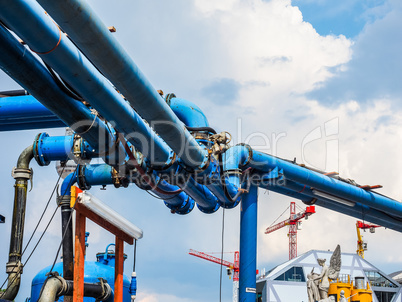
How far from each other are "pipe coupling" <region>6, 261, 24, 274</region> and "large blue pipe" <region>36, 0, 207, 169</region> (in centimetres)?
532

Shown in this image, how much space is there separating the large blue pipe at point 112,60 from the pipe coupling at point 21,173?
5.47 m

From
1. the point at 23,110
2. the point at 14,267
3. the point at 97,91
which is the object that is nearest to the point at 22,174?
the point at 23,110

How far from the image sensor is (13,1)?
766 cm

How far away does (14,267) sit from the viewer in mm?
14961

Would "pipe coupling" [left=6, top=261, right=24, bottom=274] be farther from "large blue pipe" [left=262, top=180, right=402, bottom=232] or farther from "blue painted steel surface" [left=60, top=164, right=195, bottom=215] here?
"large blue pipe" [left=262, top=180, right=402, bottom=232]

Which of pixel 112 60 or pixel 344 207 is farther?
pixel 344 207

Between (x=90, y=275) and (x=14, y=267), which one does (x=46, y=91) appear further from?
(x=90, y=275)

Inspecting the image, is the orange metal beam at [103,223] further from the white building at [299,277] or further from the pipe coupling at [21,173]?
the white building at [299,277]

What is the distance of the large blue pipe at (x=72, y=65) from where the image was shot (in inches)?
317

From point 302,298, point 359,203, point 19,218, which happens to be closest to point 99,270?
point 19,218

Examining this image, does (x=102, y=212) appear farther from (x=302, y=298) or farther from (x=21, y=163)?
(x=302, y=298)

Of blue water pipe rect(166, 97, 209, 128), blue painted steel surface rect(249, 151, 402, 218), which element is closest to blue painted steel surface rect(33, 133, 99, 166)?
blue water pipe rect(166, 97, 209, 128)

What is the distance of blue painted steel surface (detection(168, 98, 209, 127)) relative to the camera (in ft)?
53.9

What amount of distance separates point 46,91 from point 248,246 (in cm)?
1076
